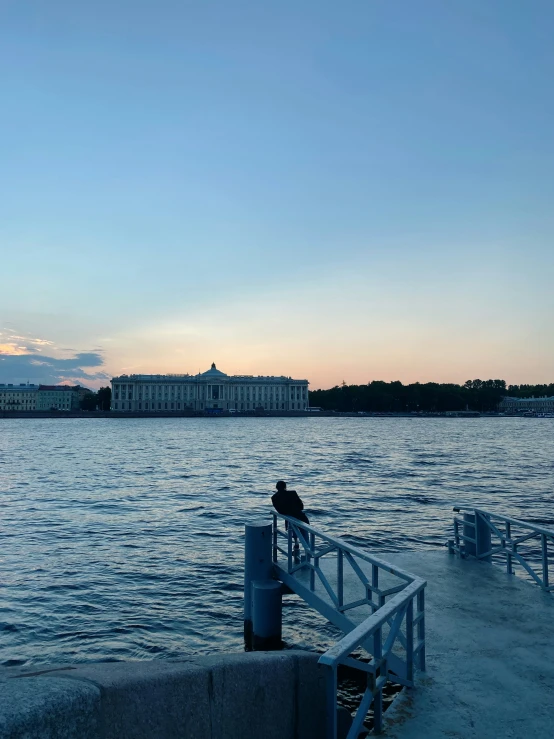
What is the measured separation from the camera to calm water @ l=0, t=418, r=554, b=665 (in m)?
Result: 13.0

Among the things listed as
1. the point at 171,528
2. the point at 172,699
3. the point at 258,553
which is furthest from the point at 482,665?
the point at 171,528

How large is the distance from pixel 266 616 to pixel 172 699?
20.2 ft

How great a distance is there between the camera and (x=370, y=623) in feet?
18.0

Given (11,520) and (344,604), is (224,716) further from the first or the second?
(11,520)

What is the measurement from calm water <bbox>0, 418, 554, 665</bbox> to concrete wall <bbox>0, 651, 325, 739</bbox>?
6260 millimetres

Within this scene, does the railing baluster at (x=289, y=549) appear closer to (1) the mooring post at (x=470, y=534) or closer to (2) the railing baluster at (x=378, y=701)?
(1) the mooring post at (x=470, y=534)

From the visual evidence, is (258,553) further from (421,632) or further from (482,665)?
(482,665)

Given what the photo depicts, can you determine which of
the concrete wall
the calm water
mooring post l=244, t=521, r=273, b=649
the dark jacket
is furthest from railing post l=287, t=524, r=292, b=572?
the concrete wall

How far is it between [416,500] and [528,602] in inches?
873

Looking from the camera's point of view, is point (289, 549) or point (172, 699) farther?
point (289, 549)

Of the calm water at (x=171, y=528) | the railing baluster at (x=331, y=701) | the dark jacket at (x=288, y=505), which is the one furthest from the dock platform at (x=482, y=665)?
the calm water at (x=171, y=528)

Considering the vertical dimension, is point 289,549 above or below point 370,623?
below

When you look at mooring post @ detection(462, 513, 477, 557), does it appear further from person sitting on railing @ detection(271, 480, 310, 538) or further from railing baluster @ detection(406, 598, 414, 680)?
railing baluster @ detection(406, 598, 414, 680)

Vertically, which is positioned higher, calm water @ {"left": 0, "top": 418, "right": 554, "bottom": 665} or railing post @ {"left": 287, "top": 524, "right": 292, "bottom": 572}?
railing post @ {"left": 287, "top": 524, "right": 292, "bottom": 572}
